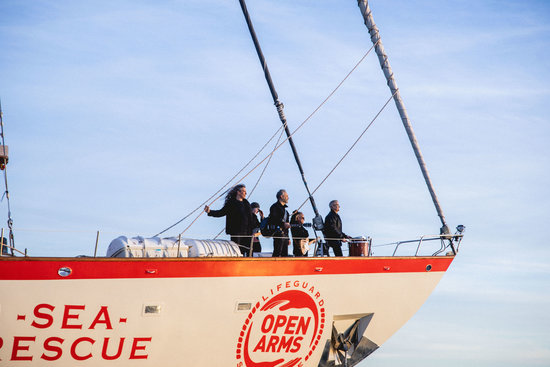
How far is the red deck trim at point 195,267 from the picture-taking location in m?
13.1

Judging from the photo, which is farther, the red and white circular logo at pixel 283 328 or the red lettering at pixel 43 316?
the red and white circular logo at pixel 283 328

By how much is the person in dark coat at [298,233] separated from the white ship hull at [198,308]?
775 mm

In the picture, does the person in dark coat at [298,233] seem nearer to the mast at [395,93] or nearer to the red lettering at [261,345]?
the red lettering at [261,345]

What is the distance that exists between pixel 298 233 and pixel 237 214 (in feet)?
5.53

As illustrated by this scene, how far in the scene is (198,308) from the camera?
14664 mm

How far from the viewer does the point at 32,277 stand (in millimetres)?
13117

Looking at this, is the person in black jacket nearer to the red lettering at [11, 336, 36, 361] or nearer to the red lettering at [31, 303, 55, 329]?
the red lettering at [31, 303, 55, 329]

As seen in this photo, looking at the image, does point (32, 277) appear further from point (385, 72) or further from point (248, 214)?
point (385, 72)

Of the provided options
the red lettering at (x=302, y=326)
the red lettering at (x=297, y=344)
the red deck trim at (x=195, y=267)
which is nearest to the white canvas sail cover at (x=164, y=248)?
the red deck trim at (x=195, y=267)

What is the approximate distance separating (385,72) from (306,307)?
6090 mm

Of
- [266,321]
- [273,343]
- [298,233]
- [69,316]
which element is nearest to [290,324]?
[273,343]

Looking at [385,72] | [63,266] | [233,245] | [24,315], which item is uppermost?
[385,72]

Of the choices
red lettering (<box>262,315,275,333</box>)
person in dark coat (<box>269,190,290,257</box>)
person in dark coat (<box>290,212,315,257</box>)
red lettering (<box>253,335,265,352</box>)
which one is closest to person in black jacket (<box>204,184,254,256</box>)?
person in dark coat (<box>269,190,290,257</box>)

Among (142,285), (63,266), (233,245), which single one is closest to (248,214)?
(233,245)
